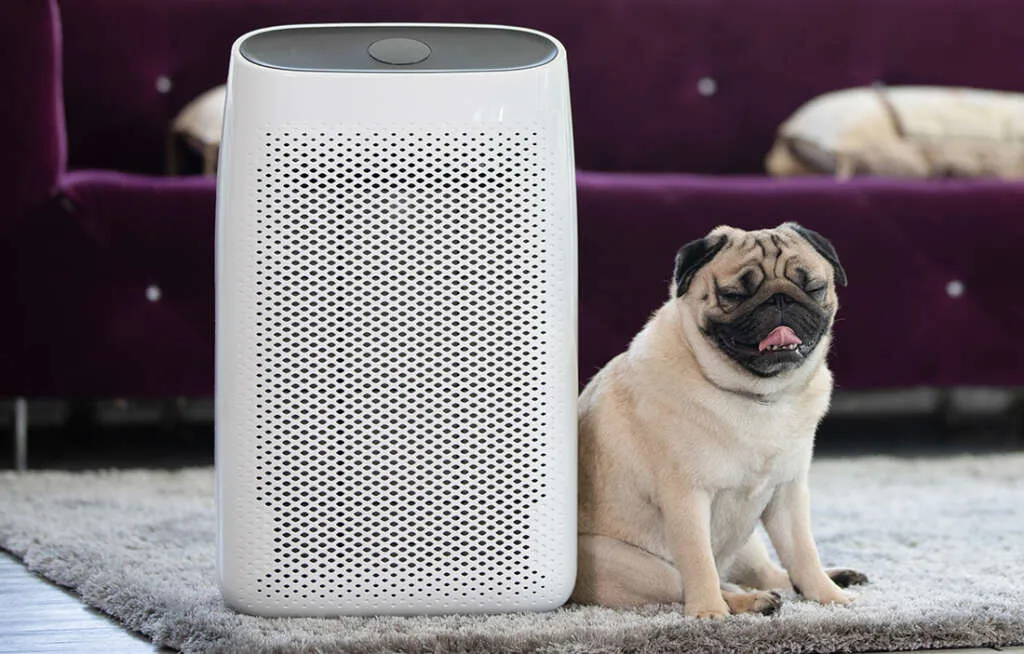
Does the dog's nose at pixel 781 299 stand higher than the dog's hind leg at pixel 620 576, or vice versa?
the dog's nose at pixel 781 299

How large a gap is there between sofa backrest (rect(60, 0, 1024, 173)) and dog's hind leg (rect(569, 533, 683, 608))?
160cm

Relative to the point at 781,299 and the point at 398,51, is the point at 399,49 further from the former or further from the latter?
the point at 781,299

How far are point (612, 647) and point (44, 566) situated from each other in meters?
0.64

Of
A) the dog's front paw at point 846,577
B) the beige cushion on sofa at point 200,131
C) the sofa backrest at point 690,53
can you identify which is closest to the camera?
the dog's front paw at point 846,577

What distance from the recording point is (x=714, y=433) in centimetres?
120

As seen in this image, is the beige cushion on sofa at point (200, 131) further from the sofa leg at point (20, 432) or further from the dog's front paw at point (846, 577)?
the dog's front paw at point (846, 577)

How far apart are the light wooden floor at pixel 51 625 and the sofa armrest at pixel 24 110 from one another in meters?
0.84

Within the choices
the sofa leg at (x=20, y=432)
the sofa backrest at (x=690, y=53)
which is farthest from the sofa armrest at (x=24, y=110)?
the sofa backrest at (x=690, y=53)

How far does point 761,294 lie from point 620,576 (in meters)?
0.28

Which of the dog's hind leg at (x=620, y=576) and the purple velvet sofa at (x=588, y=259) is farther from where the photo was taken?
the purple velvet sofa at (x=588, y=259)

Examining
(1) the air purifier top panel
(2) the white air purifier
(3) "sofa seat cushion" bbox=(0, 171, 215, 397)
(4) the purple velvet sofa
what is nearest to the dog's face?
(2) the white air purifier

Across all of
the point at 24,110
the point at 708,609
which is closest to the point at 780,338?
the point at 708,609

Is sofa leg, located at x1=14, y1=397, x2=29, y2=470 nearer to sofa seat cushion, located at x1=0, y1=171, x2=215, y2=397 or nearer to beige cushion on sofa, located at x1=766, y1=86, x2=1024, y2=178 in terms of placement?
sofa seat cushion, located at x1=0, y1=171, x2=215, y2=397

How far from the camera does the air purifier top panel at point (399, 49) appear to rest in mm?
1164
